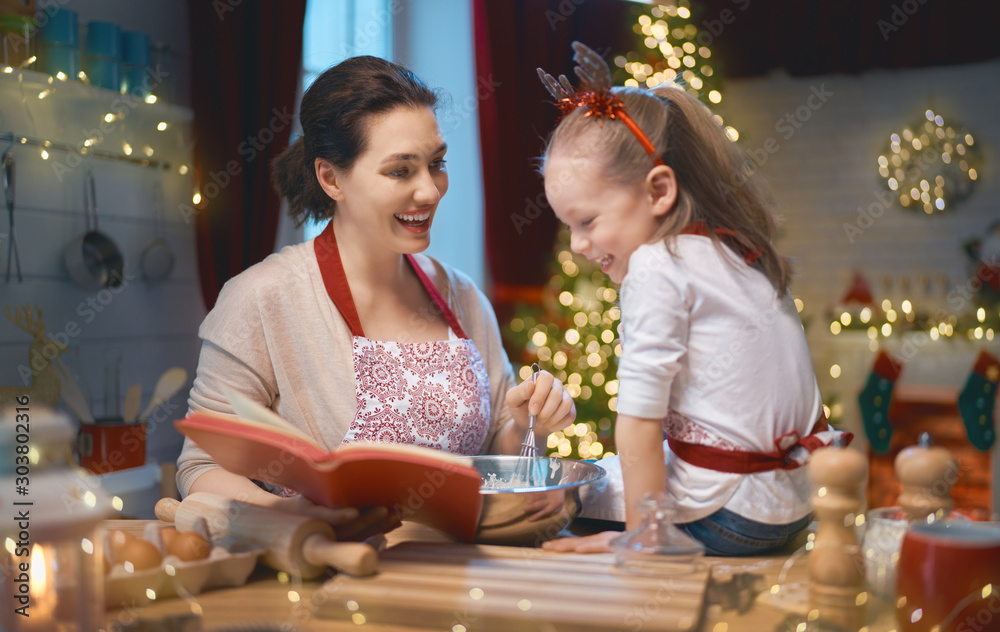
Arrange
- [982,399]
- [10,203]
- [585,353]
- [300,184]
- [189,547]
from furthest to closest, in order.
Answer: [982,399], [585,353], [10,203], [300,184], [189,547]

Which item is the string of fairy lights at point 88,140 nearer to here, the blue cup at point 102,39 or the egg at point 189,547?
the blue cup at point 102,39

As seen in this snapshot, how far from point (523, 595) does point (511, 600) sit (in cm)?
2

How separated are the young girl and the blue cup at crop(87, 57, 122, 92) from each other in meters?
2.25

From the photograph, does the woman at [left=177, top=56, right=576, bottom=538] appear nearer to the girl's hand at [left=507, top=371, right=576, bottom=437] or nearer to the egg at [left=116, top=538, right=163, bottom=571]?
the girl's hand at [left=507, top=371, right=576, bottom=437]

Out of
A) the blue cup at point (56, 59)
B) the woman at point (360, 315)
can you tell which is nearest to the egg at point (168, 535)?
the woman at point (360, 315)

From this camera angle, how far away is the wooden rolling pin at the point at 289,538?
87cm

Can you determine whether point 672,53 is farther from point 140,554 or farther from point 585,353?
point 140,554

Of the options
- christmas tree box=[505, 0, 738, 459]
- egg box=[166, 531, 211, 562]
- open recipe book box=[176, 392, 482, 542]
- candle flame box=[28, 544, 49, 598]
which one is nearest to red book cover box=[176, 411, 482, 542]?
open recipe book box=[176, 392, 482, 542]

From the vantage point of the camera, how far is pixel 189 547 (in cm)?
89

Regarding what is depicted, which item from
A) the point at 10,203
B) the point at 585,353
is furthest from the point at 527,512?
the point at 585,353

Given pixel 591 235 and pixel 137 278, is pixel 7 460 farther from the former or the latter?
pixel 137 278

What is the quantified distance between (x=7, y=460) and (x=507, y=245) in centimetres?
394

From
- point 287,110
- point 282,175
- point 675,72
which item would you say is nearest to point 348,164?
point 282,175

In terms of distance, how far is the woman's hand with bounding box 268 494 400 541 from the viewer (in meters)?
0.94
